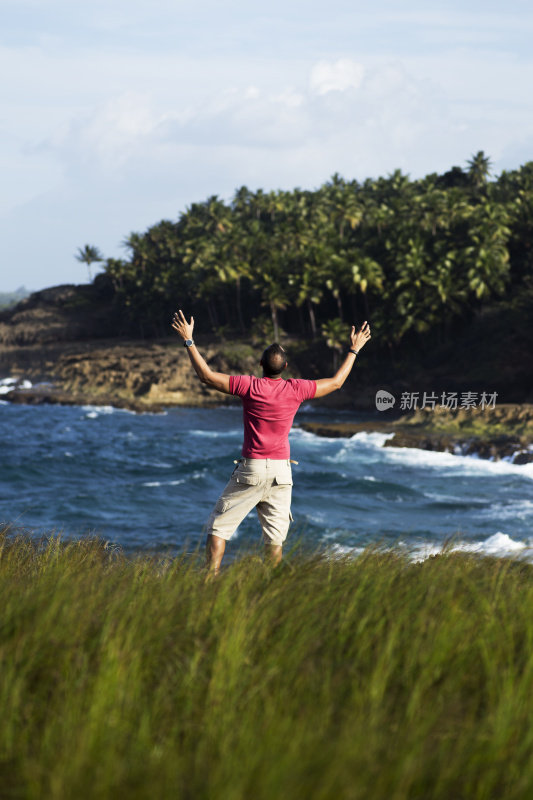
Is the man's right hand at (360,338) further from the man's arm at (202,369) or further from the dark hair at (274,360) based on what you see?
the man's arm at (202,369)

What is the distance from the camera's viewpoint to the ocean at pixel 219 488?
1948 centimetres

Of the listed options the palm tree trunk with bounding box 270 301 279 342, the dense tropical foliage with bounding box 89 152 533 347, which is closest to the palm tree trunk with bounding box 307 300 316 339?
the dense tropical foliage with bounding box 89 152 533 347

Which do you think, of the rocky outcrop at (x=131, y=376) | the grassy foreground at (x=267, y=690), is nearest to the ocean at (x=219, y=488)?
the grassy foreground at (x=267, y=690)

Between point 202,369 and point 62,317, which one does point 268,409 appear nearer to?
point 202,369

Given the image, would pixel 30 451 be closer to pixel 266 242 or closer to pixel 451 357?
pixel 451 357

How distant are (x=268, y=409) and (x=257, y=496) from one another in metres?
0.68

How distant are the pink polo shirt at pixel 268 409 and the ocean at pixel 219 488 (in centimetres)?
681

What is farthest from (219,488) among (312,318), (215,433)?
(312,318)

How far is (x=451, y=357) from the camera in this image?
60.8 meters

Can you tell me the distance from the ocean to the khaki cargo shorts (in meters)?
6.57

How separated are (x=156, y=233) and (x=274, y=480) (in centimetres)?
9835

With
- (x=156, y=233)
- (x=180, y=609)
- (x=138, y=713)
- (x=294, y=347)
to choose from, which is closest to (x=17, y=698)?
(x=138, y=713)

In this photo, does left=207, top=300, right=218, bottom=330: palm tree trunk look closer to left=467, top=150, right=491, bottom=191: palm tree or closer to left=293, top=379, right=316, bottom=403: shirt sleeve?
left=467, top=150, right=491, bottom=191: palm tree

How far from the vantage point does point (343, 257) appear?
68312 millimetres
